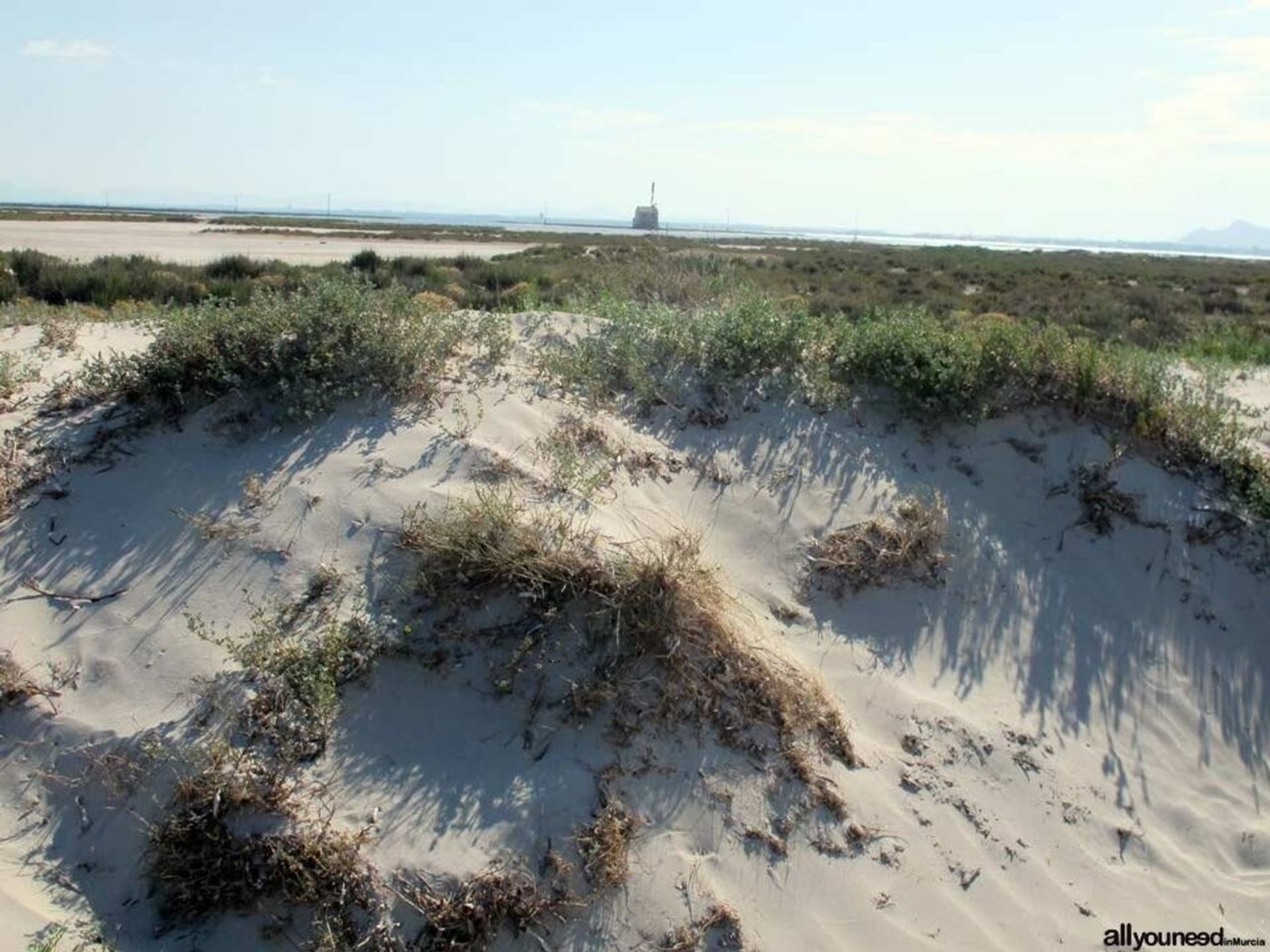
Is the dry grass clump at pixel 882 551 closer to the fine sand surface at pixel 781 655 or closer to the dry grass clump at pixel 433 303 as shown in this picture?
the fine sand surface at pixel 781 655

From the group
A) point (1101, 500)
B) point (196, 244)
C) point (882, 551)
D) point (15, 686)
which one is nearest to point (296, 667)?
point (15, 686)

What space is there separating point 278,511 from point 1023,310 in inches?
849

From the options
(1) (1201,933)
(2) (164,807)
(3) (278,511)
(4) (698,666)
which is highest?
(3) (278,511)

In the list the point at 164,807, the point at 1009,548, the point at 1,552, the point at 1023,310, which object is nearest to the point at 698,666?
A: the point at 164,807

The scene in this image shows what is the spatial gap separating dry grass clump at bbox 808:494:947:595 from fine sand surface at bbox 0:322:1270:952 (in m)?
0.10

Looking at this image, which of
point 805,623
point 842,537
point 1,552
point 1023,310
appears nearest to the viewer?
point 1,552

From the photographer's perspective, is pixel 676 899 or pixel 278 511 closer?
pixel 676 899

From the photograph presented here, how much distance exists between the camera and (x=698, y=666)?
14.1ft

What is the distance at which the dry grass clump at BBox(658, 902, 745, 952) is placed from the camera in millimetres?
3465

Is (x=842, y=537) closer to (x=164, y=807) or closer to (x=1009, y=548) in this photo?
(x=1009, y=548)

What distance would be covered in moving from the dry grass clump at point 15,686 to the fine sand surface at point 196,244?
23888 millimetres

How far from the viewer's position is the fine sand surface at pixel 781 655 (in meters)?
3.67

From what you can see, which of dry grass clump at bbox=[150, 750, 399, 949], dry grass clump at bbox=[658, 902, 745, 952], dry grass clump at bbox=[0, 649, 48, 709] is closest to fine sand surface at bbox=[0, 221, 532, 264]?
dry grass clump at bbox=[0, 649, 48, 709]

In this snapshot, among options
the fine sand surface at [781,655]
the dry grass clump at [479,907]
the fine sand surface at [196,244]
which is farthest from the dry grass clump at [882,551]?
the fine sand surface at [196,244]
